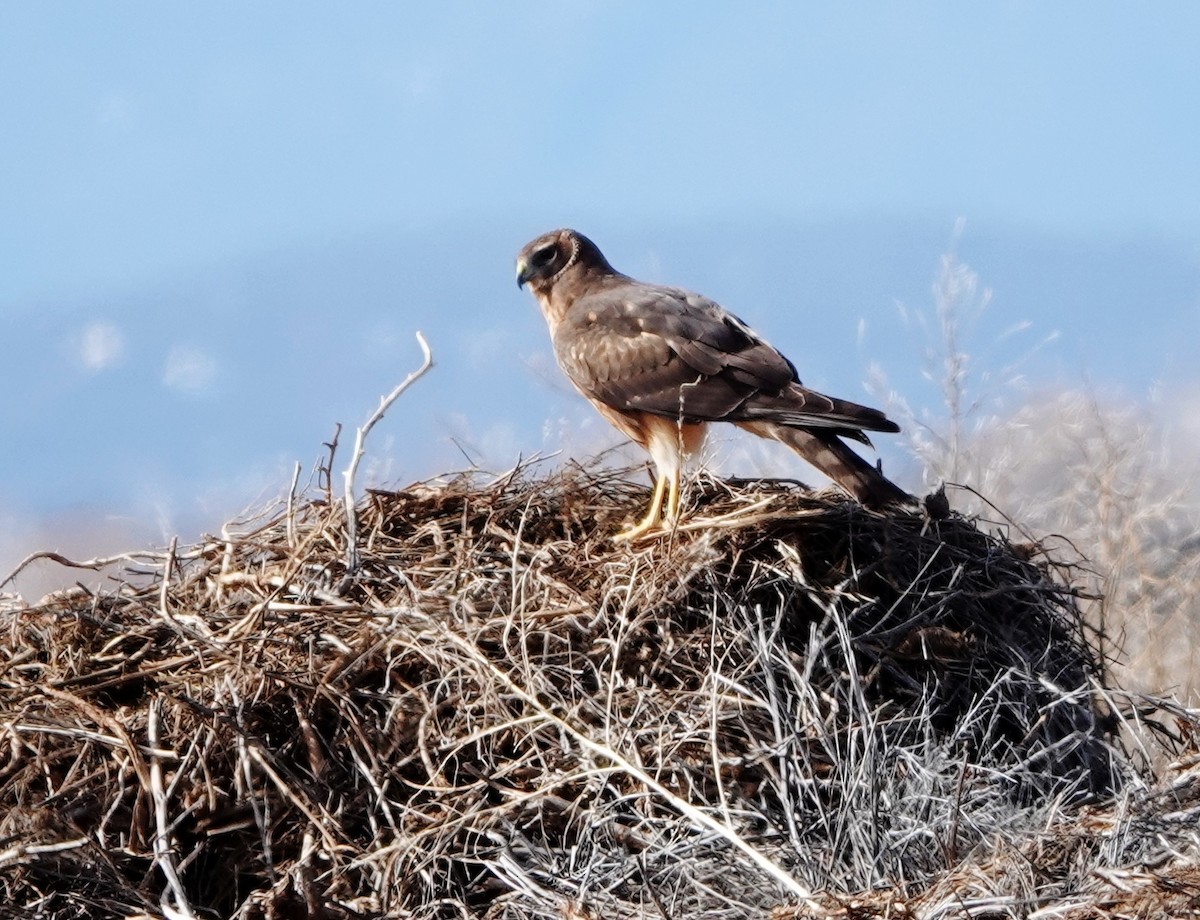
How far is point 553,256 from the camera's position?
22.0 feet

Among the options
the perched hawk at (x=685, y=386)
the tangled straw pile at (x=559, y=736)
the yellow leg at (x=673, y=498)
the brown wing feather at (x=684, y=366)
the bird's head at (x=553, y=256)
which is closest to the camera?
the tangled straw pile at (x=559, y=736)

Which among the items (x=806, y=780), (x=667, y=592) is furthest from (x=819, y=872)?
(x=667, y=592)

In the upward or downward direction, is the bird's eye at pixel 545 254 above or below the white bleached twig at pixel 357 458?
above

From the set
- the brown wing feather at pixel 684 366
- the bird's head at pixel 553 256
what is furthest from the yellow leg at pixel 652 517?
the bird's head at pixel 553 256

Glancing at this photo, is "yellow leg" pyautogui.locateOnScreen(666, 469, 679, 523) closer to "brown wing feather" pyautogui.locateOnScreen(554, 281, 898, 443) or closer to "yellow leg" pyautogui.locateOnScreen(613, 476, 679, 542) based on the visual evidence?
"yellow leg" pyautogui.locateOnScreen(613, 476, 679, 542)

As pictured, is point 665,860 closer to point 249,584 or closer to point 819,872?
point 819,872

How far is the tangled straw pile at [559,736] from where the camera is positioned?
358cm

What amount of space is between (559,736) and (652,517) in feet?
4.32

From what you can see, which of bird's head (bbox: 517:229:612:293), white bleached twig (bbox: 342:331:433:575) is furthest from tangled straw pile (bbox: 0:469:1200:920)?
bird's head (bbox: 517:229:612:293)

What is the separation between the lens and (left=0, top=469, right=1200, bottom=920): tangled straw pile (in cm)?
358

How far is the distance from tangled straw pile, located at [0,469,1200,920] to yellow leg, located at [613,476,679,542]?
0.08m

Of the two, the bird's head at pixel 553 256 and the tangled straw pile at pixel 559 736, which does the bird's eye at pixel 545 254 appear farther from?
the tangled straw pile at pixel 559 736

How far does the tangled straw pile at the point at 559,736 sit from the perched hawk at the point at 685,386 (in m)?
0.27

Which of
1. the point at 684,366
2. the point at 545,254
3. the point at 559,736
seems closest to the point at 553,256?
the point at 545,254
